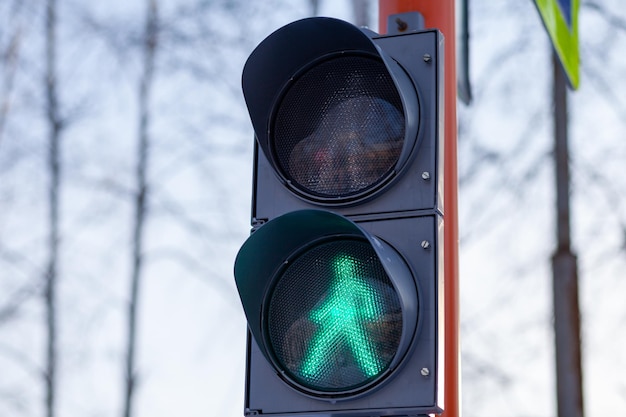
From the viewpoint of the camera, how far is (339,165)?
233 centimetres

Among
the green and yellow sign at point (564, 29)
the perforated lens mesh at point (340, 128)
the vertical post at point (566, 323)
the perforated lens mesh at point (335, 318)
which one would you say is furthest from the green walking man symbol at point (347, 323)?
the vertical post at point (566, 323)

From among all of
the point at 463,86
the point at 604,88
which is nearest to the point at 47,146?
the point at 604,88

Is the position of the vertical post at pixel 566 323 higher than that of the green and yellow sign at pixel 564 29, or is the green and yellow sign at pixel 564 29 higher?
the green and yellow sign at pixel 564 29

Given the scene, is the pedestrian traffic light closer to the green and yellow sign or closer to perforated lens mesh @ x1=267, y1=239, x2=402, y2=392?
perforated lens mesh @ x1=267, y1=239, x2=402, y2=392

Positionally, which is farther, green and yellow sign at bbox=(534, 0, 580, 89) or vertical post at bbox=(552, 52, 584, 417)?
vertical post at bbox=(552, 52, 584, 417)

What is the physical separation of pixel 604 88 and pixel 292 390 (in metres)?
7.46

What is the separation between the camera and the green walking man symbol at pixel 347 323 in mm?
2158

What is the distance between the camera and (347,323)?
218 cm

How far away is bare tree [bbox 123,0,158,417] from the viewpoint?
1039 cm

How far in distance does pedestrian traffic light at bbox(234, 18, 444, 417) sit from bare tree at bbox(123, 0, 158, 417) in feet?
26.8

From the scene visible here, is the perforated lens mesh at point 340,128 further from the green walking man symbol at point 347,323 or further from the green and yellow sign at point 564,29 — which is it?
the green and yellow sign at point 564,29

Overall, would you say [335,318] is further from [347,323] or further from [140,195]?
[140,195]

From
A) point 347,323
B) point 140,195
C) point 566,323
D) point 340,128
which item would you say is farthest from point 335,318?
point 140,195

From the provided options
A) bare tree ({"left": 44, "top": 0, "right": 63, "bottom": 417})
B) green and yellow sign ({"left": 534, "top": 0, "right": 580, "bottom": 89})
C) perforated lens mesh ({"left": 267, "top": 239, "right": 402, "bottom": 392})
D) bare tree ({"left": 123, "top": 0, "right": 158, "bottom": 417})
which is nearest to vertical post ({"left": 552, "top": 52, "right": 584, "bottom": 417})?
green and yellow sign ({"left": 534, "top": 0, "right": 580, "bottom": 89})
